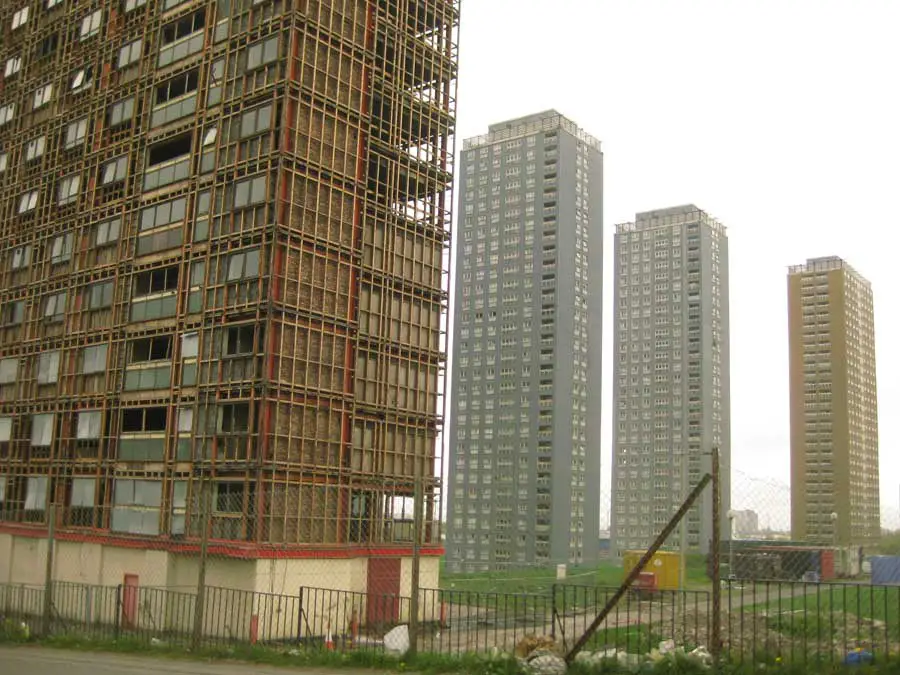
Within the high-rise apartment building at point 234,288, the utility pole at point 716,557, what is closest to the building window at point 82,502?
the high-rise apartment building at point 234,288

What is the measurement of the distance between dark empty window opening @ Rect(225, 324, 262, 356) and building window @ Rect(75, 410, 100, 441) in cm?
854

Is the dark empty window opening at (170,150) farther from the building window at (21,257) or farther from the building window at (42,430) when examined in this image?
the building window at (42,430)

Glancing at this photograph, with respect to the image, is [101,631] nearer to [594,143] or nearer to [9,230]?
[9,230]

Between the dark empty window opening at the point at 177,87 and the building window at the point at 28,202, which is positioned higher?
the dark empty window opening at the point at 177,87

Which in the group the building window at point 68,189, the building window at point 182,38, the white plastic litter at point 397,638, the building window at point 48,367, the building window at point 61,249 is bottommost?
the white plastic litter at point 397,638

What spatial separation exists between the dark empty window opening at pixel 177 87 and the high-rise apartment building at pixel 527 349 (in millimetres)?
60576

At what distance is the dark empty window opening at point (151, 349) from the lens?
3666cm

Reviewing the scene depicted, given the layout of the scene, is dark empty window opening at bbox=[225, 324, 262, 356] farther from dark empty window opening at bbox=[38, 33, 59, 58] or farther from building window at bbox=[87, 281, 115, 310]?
dark empty window opening at bbox=[38, 33, 59, 58]

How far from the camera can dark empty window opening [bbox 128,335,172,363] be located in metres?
36.7

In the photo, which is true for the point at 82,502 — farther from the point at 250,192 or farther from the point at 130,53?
the point at 130,53

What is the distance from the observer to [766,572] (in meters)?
60.9

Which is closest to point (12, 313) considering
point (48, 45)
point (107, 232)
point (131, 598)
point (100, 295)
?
point (100, 295)

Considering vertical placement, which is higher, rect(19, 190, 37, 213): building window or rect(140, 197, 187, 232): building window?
rect(19, 190, 37, 213): building window

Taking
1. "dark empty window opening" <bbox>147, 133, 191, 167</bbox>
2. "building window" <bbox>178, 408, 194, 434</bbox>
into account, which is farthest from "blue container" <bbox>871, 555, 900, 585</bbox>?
"dark empty window opening" <bbox>147, 133, 191, 167</bbox>
